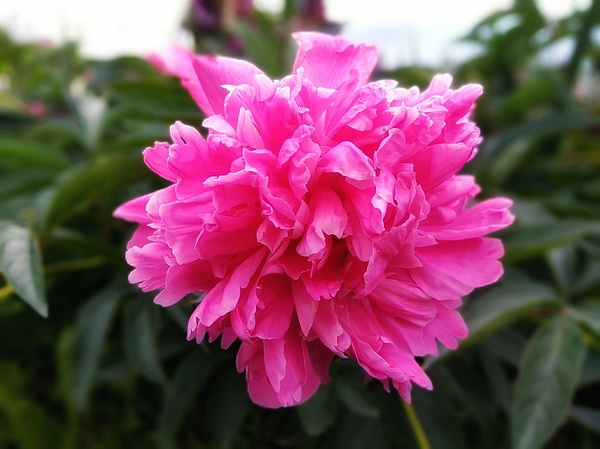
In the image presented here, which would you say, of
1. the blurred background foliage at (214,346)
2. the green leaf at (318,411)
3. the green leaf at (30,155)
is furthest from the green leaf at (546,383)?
the green leaf at (30,155)

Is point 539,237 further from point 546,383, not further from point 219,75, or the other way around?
point 219,75

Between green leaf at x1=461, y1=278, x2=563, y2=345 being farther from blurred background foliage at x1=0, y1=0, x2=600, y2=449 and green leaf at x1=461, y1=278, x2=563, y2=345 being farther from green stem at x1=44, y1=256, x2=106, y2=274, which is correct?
green stem at x1=44, y1=256, x2=106, y2=274

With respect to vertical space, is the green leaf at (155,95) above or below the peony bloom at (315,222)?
below

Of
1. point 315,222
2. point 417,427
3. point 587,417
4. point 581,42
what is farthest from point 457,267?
point 581,42

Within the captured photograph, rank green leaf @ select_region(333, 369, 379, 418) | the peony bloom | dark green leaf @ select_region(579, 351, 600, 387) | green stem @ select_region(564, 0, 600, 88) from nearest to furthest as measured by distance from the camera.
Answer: the peony bloom, green leaf @ select_region(333, 369, 379, 418), dark green leaf @ select_region(579, 351, 600, 387), green stem @ select_region(564, 0, 600, 88)

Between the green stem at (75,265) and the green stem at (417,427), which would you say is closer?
the green stem at (417,427)

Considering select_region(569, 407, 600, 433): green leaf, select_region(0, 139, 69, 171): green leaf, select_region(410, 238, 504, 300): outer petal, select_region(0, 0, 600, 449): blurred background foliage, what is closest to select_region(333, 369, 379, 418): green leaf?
select_region(0, 0, 600, 449): blurred background foliage

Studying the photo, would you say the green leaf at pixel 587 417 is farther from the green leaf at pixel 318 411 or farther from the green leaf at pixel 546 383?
the green leaf at pixel 318 411
